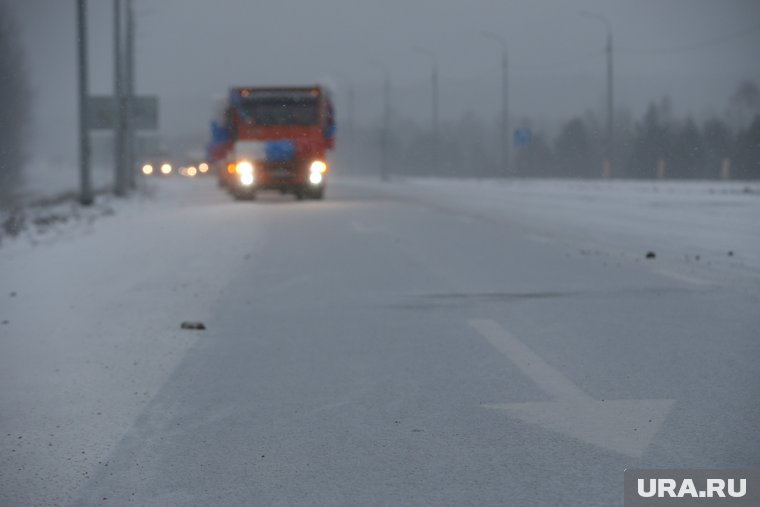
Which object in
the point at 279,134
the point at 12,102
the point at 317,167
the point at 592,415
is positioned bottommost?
the point at 592,415

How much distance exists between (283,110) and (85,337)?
23833 millimetres

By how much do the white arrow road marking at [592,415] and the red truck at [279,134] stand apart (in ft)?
83.9

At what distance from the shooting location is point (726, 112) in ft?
256

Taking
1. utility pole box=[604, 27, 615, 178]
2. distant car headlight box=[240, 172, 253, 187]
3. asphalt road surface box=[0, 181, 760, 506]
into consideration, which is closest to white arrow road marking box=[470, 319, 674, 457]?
asphalt road surface box=[0, 181, 760, 506]

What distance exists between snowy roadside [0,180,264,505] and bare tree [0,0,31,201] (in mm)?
55306

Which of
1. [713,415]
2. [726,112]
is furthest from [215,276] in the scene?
[726,112]

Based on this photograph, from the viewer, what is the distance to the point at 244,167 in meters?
32.2

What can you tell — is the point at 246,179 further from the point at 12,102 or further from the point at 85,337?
the point at 12,102

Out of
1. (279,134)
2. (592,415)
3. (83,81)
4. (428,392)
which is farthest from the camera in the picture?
(279,134)

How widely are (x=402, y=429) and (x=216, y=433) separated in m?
0.88

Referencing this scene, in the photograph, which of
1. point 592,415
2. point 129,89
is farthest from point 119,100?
point 592,415

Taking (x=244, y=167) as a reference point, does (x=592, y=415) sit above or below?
below

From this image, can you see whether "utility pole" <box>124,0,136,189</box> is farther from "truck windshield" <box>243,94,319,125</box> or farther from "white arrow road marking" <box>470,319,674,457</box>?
"white arrow road marking" <box>470,319,674,457</box>

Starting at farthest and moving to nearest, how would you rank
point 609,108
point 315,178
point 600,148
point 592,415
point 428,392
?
1. point 600,148
2. point 609,108
3. point 315,178
4. point 428,392
5. point 592,415
